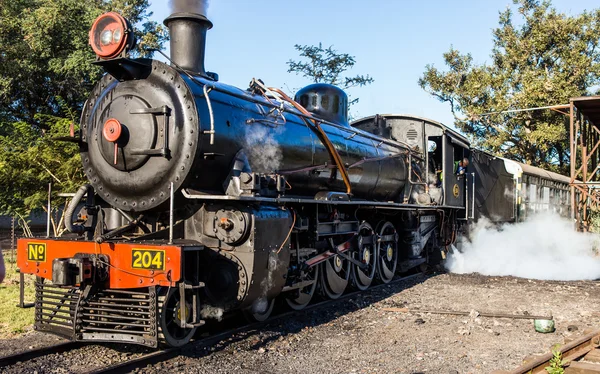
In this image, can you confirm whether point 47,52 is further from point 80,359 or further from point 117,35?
point 80,359

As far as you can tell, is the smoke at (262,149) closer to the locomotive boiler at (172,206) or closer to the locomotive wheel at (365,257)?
the locomotive boiler at (172,206)

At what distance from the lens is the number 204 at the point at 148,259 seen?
463cm

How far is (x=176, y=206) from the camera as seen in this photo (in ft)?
17.5

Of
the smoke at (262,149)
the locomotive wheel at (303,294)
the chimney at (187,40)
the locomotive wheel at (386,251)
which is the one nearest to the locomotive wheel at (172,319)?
the smoke at (262,149)

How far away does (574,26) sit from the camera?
2306cm

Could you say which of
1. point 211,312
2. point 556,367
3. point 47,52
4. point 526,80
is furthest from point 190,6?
point 526,80

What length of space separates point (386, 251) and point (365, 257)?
1.06 metres

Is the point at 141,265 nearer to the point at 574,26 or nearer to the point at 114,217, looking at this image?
the point at 114,217

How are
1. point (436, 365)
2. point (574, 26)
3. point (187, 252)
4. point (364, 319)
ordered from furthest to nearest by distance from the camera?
point (574, 26) → point (364, 319) → point (187, 252) → point (436, 365)

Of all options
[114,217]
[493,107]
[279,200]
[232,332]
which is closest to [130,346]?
[232,332]

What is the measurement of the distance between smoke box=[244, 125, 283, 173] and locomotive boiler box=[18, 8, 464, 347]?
2cm

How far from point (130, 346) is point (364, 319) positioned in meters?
2.76

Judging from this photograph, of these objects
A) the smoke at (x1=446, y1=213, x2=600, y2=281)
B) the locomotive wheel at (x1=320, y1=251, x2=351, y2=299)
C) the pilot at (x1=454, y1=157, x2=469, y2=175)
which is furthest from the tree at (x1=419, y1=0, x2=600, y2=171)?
the locomotive wheel at (x1=320, y1=251, x2=351, y2=299)

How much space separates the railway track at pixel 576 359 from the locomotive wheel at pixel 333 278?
3.16 m
